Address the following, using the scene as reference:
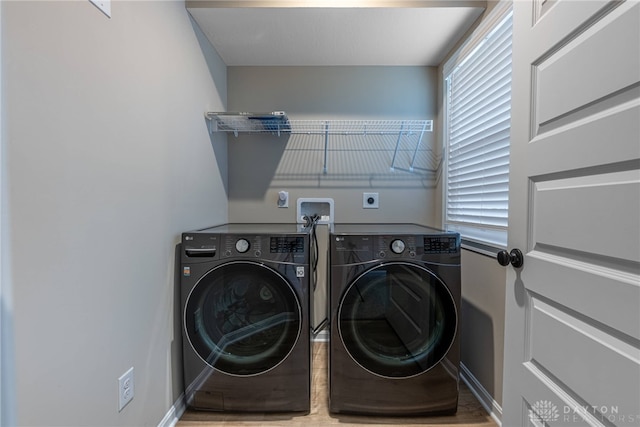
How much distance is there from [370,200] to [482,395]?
132 cm

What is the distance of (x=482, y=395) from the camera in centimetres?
141

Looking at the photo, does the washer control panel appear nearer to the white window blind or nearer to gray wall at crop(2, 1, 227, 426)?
the white window blind

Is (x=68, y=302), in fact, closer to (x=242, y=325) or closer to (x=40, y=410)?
(x=40, y=410)

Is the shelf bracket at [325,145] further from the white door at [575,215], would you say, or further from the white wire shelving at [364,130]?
the white door at [575,215]

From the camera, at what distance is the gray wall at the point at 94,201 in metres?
0.65

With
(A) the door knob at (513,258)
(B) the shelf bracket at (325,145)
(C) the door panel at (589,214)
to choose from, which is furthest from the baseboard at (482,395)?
(B) the shelf bracket at (325,145)

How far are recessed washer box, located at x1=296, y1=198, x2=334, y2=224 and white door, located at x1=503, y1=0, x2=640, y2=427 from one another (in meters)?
1.20

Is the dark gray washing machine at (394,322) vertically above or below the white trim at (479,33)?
below

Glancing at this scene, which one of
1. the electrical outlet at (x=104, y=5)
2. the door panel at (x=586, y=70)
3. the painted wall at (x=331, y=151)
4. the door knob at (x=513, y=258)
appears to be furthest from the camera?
the painted wall at (x=331, y=151)

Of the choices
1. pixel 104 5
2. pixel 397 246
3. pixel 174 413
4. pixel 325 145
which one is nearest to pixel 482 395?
pixel 397 246

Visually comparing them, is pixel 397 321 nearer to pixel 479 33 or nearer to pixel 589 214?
pixel 589 214

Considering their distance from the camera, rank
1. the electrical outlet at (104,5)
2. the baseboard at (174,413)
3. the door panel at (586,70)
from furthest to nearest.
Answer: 1. the baseboard at (174,413)
2. the electrical outlet at (104,5)
3. the door panel at (586,70)

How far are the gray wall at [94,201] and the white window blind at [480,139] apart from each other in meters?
1.57

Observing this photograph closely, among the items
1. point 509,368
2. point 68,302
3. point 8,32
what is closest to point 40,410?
point 68,302
